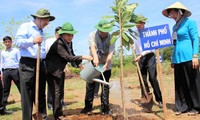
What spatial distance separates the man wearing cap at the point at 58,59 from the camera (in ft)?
17.8

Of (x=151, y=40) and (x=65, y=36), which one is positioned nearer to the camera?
(x=151, y=40)

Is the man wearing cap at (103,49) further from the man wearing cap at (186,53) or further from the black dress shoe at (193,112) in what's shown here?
the black dress shoe at (193,112)

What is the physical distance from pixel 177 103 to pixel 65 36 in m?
2.79

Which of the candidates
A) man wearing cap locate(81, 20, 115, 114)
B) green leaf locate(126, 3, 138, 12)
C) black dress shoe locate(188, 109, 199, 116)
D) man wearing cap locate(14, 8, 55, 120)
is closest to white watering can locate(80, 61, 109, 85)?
man wearing cap locate(81, 20, 115, 114)

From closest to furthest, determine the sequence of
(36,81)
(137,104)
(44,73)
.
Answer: (36,81)
(44,73)
(137,104)

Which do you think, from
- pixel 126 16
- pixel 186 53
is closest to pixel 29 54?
pixel 126 16

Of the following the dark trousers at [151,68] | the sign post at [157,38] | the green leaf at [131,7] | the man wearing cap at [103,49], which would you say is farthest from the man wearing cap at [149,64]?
the green leaf at [131,7]

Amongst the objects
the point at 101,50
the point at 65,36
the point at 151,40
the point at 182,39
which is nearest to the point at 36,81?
the point at 65,36

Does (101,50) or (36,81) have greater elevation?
(101,50)

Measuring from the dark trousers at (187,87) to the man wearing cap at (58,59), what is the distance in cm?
203

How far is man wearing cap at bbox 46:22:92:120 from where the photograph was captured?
17.8 ft

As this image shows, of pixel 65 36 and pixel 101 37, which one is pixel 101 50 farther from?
pixel 65 36

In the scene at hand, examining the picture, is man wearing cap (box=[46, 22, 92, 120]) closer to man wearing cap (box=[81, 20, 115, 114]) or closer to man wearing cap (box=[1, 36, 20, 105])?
man wearing cap (box=[81, 20, 115, 114])

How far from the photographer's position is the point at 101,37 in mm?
5941
